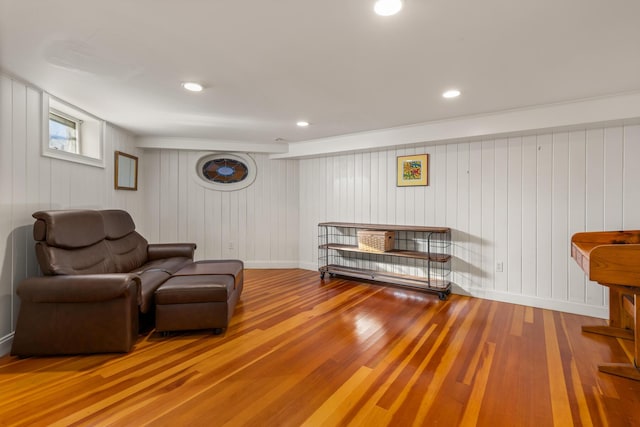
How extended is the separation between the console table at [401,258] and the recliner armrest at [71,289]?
106 inches

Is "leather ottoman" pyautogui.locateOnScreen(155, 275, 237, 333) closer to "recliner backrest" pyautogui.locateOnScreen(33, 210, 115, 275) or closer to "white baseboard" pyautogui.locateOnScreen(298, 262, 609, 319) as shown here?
"recliner backrest" pyautogui.locateOnScreen(33, 210, 115, 275)

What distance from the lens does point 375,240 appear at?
3777mm

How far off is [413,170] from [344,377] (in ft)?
9.26

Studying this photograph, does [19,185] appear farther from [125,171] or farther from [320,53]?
[320,53]

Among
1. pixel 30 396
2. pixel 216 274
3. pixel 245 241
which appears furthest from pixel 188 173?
pixel 30 396

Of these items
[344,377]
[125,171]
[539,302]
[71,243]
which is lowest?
[344,377]

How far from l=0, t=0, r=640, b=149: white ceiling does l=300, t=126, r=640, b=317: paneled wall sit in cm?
57

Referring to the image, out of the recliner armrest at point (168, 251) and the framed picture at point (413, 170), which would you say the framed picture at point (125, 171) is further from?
the framed picture at point (413, 170)

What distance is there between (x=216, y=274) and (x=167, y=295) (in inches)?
17.7

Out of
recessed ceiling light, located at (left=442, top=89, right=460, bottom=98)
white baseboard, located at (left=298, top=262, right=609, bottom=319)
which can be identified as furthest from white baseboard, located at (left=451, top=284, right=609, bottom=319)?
recessed ceiling light, located at (left=442, top=89, right=460, bottom=98)

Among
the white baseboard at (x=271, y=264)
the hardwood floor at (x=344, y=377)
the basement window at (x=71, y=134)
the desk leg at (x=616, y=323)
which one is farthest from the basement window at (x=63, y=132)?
the desk leg at (x=616, y=323)

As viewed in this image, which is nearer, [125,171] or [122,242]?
[122,242]

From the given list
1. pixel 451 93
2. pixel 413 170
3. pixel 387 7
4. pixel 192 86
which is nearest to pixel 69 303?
pixel 192 86

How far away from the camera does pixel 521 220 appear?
126 inches
